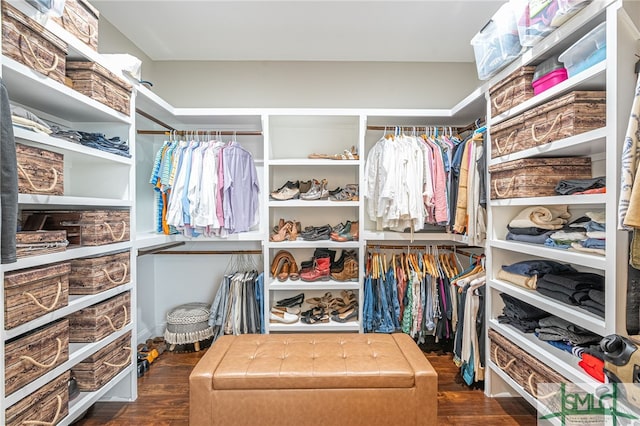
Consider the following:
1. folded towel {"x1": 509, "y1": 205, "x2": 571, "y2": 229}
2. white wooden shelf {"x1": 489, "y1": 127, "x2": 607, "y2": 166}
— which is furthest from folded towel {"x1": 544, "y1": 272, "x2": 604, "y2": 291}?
white wooden shelf {"x1": 489, "y1": 127, "x2": 607, "y2": 166}

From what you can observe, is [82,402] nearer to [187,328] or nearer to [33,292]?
[33,292]

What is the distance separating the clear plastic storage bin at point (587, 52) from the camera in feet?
4.19

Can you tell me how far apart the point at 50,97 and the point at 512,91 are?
244 cm

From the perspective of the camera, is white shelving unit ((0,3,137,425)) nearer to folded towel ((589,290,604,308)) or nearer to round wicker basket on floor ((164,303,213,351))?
round wicker basket on floor ((164,303,213,351))

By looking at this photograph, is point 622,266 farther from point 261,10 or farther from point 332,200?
point 261,10

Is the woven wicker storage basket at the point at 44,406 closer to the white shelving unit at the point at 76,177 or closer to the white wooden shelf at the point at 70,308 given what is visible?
the white shelving unit at the point at 76,177

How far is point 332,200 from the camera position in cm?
272

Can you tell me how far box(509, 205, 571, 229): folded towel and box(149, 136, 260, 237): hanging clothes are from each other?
196 centimetres

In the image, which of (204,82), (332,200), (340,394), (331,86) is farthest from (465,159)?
(204,82)

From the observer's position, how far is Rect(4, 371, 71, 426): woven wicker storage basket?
1.24 meters

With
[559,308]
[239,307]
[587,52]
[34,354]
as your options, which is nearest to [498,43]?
[587,52]

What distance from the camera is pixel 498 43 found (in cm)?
183

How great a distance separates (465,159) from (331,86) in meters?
1.49

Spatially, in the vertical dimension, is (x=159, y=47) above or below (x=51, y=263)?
above
